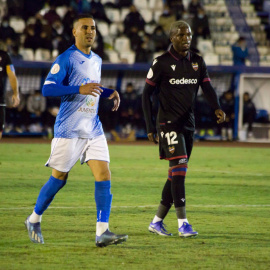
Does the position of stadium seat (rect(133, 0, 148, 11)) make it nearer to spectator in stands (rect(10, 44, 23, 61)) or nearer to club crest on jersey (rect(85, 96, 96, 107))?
spectator in stands (rect(10, 44, 23, 61))

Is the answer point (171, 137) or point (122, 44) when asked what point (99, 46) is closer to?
point (122, 44)

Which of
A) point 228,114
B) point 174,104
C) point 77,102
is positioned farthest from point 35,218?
point 228,114

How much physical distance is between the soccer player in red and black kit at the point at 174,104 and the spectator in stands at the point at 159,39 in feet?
55.5

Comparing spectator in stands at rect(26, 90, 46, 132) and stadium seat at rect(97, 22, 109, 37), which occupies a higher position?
stadium seat at rect(97, 22, 109, 37)

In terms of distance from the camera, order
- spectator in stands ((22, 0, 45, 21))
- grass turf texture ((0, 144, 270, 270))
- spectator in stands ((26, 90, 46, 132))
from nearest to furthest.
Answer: grass turf texture ((0, 144, 270, 270)) → spectator in stands ((26, 90, 46, 132)) → spectator in stands ((22, 0, 45, 21))

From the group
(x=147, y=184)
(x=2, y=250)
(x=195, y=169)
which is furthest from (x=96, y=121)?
(x=195, y=169)

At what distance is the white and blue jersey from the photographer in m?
6.31

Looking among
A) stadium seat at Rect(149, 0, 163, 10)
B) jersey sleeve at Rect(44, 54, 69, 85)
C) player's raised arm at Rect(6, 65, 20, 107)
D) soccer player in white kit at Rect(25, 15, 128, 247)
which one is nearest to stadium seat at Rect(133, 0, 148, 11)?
stadium seat at Rect(149, 0, 163, 10)

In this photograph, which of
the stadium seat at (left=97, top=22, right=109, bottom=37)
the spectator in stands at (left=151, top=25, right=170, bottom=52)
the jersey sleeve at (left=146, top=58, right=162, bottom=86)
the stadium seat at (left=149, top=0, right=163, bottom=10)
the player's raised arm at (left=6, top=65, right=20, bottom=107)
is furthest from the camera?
the stadium seat at (left=149, top=0, right=163, bottom=10)

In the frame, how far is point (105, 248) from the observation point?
615cm

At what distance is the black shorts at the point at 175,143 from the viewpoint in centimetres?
689

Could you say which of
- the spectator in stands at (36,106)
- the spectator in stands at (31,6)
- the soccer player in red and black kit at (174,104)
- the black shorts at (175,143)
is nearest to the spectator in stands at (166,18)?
the spectator in stands at (31,6)

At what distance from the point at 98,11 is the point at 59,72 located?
19.3 m

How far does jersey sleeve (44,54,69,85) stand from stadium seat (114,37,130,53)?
18.5 m
